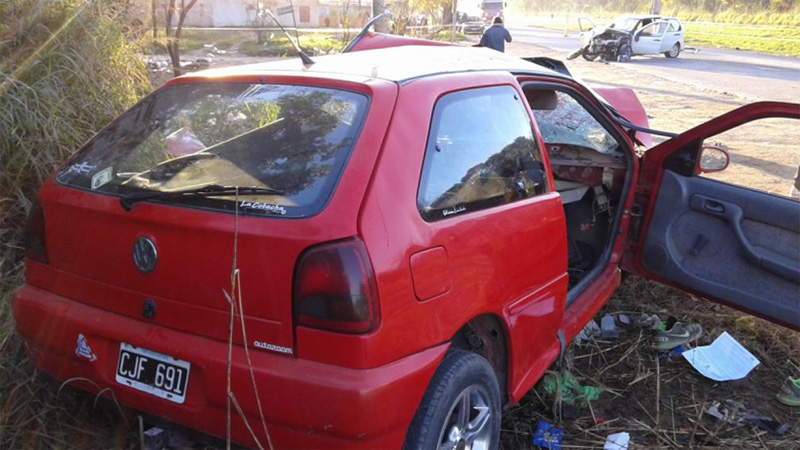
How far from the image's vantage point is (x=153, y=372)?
2.20 m

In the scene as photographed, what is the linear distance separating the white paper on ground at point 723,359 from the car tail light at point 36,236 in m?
3.36

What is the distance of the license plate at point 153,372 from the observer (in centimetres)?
214

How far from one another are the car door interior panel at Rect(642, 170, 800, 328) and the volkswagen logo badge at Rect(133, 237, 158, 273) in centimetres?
292

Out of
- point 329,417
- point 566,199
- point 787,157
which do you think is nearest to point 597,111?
point 566,199

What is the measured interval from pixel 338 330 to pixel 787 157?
916cm

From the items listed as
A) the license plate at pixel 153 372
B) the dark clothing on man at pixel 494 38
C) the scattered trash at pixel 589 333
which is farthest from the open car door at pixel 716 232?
the dark clothing on man at pixel 494 38

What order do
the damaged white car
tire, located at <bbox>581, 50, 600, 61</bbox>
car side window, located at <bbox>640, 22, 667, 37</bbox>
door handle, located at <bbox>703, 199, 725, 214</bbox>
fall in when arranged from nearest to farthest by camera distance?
door handle, located at <bbox>703, 199, 725, 214</bbox>, the damaged white car, tire, located at <bbox>581, 50, 600, 61</bbox>, car side window, located at <bbox>640, 22, 667, 37</bbox>

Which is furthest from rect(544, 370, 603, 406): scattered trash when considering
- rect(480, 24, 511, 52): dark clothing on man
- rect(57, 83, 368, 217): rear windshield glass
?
rect(480, 24, 511, 52): dark clothing on man

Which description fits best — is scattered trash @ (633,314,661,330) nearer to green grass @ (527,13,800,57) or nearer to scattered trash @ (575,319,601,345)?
scattered trash @ (575,319,601,345)

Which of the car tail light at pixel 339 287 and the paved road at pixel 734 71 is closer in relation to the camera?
the car tail light at pixel 339 287

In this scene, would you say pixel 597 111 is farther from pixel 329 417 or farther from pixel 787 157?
pixel 787 157

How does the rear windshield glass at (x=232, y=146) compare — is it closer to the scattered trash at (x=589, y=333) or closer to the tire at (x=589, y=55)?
the scattered trash at (x=589, y=333)

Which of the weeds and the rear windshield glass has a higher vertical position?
the rear windshield glass

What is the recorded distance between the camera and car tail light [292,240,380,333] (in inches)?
76.9
